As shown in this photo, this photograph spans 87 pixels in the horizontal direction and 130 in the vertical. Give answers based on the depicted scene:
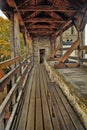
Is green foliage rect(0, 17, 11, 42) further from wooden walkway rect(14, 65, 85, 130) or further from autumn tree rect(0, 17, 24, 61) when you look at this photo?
wooden walkway rect(14, 65, 85, 130)

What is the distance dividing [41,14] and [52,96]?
668 cm

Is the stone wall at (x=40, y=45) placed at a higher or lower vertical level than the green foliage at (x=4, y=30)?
lower

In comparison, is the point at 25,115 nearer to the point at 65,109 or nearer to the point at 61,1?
the point at 65,109

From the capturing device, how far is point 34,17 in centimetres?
995

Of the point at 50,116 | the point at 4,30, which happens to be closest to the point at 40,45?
the point at 4,30

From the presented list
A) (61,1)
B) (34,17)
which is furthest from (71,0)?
(34,17)

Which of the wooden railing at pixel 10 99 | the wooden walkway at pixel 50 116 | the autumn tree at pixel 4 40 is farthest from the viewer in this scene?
the autumn tree at pixel 4 40

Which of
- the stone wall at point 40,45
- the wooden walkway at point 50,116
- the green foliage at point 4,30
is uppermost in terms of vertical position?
the green foliage at point 4,30

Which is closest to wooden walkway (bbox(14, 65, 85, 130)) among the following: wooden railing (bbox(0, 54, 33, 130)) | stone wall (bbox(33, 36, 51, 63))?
wooden railing (bbox(0, 54, 33, 130))

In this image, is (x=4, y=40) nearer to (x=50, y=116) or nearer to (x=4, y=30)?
(x=4, y=30)

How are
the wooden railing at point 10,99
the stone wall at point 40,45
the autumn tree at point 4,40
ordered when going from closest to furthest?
1. the wooden railing at point 10,99
2. the stone wall at point 40,45
3. the autumn tree at point 4,40

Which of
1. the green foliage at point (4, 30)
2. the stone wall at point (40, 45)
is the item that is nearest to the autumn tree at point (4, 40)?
the green foliage at point (4, 30)

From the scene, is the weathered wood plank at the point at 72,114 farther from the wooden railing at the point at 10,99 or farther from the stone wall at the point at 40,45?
the stone wall at the point at 40,45

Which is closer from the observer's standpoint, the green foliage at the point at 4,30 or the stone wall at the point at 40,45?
the stone wall at the point at 40,45
